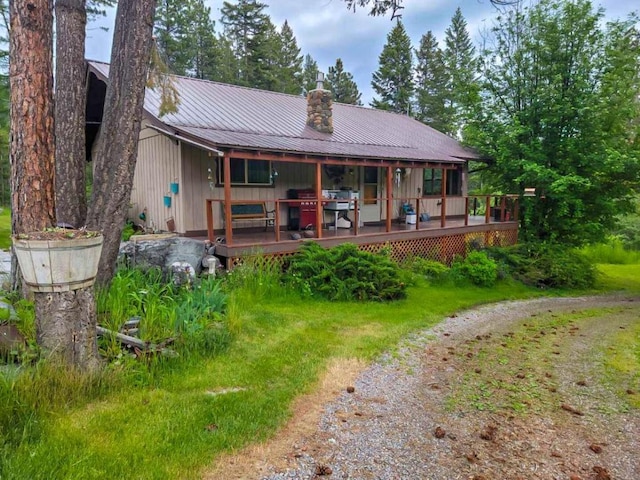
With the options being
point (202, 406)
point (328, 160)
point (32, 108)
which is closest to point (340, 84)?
point (328, 160)

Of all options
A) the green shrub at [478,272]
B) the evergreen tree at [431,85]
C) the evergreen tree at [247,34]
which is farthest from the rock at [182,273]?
the evergreen tree at [431,85]

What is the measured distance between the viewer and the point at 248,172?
10344 mm

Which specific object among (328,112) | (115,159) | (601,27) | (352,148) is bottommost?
(115,159)

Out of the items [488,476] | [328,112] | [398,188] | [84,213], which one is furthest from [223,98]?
[488,476]

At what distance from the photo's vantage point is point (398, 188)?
534 inches

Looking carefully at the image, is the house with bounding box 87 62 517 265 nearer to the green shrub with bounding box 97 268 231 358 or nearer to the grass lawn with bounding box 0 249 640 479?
the green shrub with bounding box 97 268 231 358

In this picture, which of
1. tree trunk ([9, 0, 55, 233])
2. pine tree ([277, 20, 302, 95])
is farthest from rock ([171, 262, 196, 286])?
pine tree ([277, 20, 302, 95])

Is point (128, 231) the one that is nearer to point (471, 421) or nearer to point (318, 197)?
point (318, 197)

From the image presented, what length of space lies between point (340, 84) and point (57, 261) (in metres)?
35.0

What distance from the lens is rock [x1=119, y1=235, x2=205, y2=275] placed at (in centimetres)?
732

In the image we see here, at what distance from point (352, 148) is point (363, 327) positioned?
574cm

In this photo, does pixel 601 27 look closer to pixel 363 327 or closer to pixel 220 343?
pixel 363 327

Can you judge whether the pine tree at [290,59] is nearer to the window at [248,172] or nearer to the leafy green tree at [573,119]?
the leafy green tree at [573,119]

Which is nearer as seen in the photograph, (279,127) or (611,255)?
(279,127)
